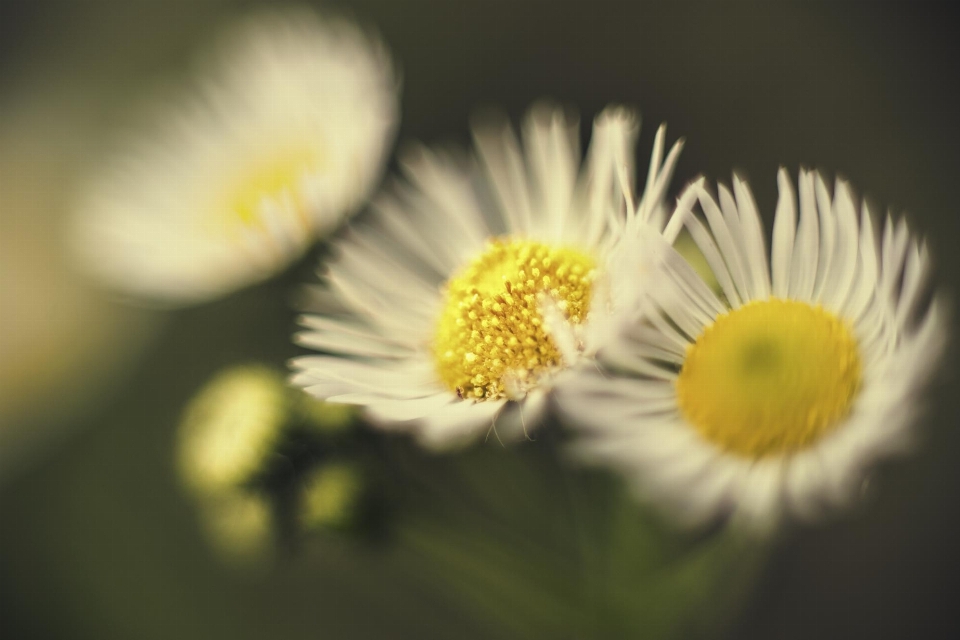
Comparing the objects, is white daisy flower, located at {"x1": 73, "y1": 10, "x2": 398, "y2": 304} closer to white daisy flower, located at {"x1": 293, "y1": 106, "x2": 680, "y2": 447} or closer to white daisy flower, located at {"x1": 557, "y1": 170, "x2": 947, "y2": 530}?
white daisy flower, located at {"x1": 293, "y1": 106, "x2": 680, "y2": 447}

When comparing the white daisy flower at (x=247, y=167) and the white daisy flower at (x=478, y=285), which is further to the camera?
the white daisy flower at (x=247, y=167)

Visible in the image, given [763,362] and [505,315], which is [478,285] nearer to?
[505,315]

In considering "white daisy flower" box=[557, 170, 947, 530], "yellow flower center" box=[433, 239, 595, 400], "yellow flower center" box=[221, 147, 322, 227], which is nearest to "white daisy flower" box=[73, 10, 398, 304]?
"yellow flower center" box=[221, 147, 322, 227]

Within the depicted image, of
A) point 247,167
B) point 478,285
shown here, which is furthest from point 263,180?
point 478,285

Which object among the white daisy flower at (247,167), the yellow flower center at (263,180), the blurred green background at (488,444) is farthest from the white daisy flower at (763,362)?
the yellow flower center at (263,180)

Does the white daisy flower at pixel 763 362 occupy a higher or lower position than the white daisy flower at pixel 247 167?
lower

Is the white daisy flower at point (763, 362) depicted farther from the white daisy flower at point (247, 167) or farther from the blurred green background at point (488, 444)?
the white daisy flower at point (247, 167)
